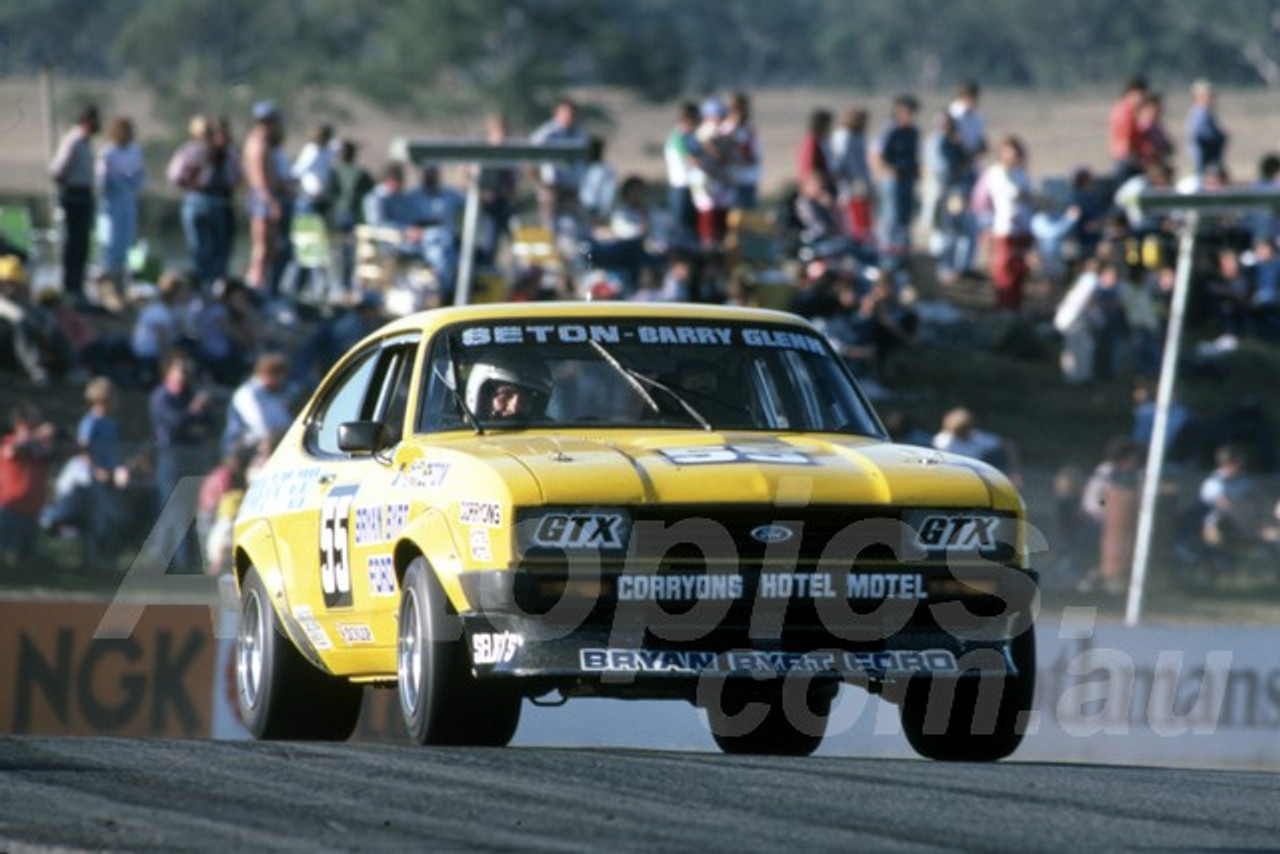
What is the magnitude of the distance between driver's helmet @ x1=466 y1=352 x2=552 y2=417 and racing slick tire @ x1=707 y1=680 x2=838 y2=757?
1146mm

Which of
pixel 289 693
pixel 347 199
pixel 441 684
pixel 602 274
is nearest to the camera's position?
pixel 441 684

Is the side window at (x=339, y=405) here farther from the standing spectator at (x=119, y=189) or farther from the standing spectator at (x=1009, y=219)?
the standing spectator at (x=1009, y=219)

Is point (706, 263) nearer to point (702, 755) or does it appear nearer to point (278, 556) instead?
point (278, 556)

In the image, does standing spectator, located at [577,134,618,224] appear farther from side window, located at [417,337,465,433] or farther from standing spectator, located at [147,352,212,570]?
side window, located at [417,337,465,433]

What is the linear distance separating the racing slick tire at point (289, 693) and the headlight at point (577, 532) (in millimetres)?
2116

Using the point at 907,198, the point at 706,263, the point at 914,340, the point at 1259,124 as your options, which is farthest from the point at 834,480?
the point at 1259,124

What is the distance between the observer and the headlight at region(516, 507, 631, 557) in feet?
27.5

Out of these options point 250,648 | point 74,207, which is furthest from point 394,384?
point 74,207

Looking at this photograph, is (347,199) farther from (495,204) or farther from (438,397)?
(438,397)

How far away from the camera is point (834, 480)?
8578 mm

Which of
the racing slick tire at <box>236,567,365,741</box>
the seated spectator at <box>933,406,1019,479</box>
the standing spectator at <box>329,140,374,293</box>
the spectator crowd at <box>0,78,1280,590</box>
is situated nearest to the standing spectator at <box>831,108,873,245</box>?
the spectator crowd at <box>0,78,1280,590</box>

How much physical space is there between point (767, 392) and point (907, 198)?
50.6 feet

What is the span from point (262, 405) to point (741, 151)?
7119 millimetres

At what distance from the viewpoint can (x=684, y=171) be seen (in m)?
22.7
